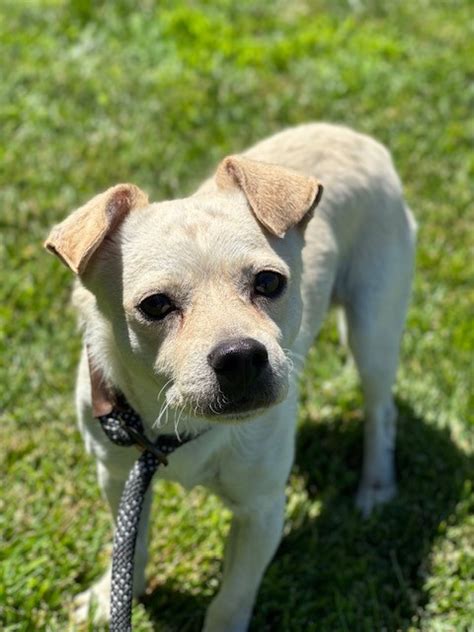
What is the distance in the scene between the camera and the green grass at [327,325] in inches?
173

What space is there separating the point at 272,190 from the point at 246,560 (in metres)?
1.51

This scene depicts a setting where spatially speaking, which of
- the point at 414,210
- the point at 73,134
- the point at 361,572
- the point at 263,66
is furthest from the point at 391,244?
the point at 263,66

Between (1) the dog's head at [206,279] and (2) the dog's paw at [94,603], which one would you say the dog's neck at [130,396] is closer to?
(1) the dog's head at [206,279]

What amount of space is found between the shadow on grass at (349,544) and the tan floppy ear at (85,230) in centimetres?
186

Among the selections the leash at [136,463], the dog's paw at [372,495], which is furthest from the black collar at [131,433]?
the dog's paw at [372,495]

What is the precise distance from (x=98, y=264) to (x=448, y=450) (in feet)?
8.65

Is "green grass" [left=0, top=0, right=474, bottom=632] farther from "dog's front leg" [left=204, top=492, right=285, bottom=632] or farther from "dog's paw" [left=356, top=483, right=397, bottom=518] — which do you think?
"dog's front leg" [left=204, top=492, right=285, bottom=632]

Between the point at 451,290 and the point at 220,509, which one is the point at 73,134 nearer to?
the point at 451,290

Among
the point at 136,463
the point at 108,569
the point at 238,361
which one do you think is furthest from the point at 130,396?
the point at 108,569

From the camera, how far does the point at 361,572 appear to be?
14.9 ft

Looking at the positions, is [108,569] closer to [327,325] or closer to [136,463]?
[136,463]

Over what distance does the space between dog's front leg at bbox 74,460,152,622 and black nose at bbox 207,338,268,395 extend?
109cm

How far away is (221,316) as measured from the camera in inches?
118

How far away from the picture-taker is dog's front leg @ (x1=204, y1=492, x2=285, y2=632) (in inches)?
152
